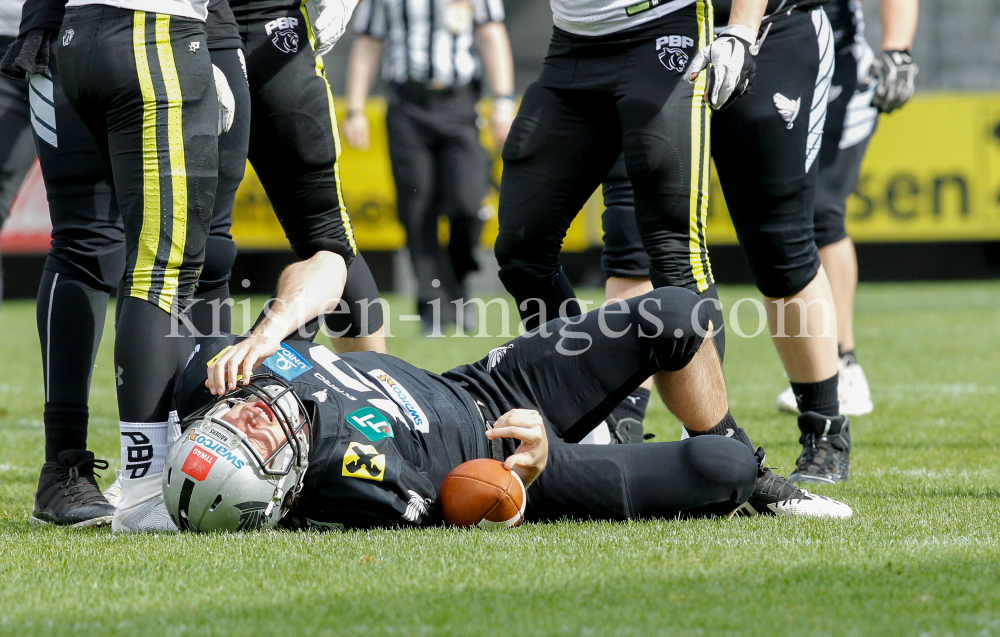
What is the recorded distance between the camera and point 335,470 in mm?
2375

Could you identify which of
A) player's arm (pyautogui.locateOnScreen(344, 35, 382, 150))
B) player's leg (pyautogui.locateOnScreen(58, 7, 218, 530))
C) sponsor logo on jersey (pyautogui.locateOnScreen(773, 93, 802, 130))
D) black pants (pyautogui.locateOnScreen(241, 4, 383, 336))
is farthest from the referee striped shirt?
player's leg (pyautogui.locateOnScreen(58, 7, 218, 530))

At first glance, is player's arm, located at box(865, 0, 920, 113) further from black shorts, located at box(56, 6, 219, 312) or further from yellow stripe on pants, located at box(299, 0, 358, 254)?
black shorts, located at box(56, 6, 219, 312)

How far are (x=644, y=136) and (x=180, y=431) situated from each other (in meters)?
1.37

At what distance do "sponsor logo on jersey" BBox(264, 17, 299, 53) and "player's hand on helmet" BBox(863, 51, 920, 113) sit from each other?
1.86 meters

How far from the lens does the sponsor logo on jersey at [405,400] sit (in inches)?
99.6

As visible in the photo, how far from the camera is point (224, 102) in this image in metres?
2.74

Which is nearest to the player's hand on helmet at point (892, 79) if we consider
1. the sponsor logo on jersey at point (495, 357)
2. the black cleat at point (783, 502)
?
the black cleat at point (783, 502)

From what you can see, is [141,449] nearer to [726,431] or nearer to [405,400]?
[405,400]

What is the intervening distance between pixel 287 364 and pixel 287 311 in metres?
0.15

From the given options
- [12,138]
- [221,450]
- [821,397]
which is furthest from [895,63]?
[12,138]

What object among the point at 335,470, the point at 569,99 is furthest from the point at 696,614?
the point at 569,99

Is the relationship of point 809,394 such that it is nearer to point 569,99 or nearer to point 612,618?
point 569,99

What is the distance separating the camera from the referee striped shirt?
7652 mm

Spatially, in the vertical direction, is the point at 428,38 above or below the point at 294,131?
below
